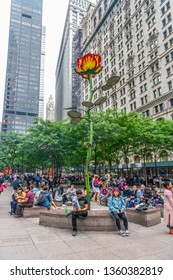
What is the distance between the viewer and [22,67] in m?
156

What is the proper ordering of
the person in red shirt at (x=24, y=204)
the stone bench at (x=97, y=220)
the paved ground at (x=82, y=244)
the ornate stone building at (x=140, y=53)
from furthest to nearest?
1. the ornate stone building at (x=140, y=53)
2. the person in red shirt at (x=24, y=204)
3. the stone bench at (x=97, y=220)
4. the paved ground at (x=82, y=244)

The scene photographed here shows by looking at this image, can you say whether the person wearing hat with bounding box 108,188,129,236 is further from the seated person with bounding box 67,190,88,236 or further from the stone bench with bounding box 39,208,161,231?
the seated person with bounding box 67,190,88,236

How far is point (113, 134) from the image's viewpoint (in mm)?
20266

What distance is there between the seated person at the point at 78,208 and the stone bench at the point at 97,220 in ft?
1.06

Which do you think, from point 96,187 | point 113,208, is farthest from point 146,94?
point 113,208

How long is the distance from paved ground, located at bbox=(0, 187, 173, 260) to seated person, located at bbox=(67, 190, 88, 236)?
0.37 m

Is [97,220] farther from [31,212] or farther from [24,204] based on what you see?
[24,204]

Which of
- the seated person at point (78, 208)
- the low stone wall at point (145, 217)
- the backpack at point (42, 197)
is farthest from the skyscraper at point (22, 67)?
the seated person at point (78, 208)

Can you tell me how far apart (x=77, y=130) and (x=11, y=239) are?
1571 cm

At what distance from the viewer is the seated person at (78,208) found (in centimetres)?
636

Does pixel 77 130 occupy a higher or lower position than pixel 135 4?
lower

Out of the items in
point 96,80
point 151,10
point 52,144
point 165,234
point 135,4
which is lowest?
point 165,234

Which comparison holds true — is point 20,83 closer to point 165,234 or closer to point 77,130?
point 77,130

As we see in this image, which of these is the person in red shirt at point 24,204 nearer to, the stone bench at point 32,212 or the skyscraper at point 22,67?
the stone bench at point 32,212
